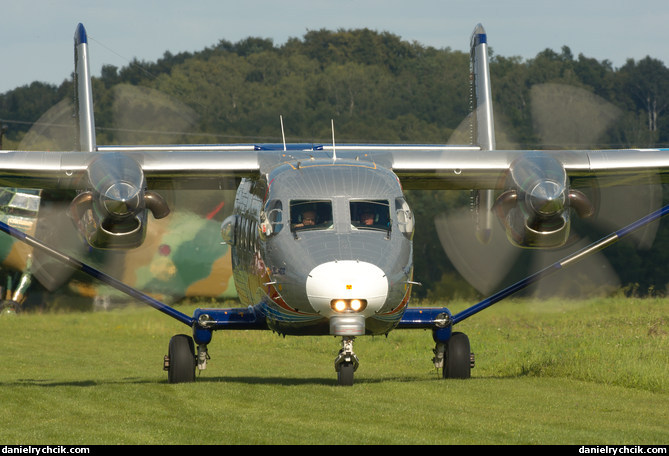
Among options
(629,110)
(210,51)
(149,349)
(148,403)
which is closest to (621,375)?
(148,403)

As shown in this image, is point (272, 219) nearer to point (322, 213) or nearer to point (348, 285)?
point (322, 213)

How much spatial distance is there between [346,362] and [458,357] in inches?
117

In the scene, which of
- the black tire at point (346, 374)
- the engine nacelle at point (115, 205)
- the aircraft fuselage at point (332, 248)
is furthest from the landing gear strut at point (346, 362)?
the engine nacelle at point (115, 205)

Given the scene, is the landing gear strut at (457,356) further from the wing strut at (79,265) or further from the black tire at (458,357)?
the wing strut at (79,265)

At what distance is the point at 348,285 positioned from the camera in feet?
46.0

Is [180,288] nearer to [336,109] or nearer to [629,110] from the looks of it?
[336,109]

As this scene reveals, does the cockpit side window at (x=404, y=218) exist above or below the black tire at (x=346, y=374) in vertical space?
above

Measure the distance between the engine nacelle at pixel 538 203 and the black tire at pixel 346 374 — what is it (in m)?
3.16

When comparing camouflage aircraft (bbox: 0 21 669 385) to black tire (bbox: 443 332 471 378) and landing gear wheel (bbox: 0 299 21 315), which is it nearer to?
black tire (bbox: 443 332 471 378)

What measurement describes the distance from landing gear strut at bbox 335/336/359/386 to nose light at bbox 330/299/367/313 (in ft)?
3.12

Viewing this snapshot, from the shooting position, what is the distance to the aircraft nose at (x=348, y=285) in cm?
1404

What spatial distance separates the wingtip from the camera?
2511cm

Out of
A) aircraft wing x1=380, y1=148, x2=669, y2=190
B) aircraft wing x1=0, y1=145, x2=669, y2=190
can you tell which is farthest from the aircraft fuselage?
aircraft wing x1=380, y1=148, x2=669, y2=190

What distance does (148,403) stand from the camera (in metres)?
14.6
